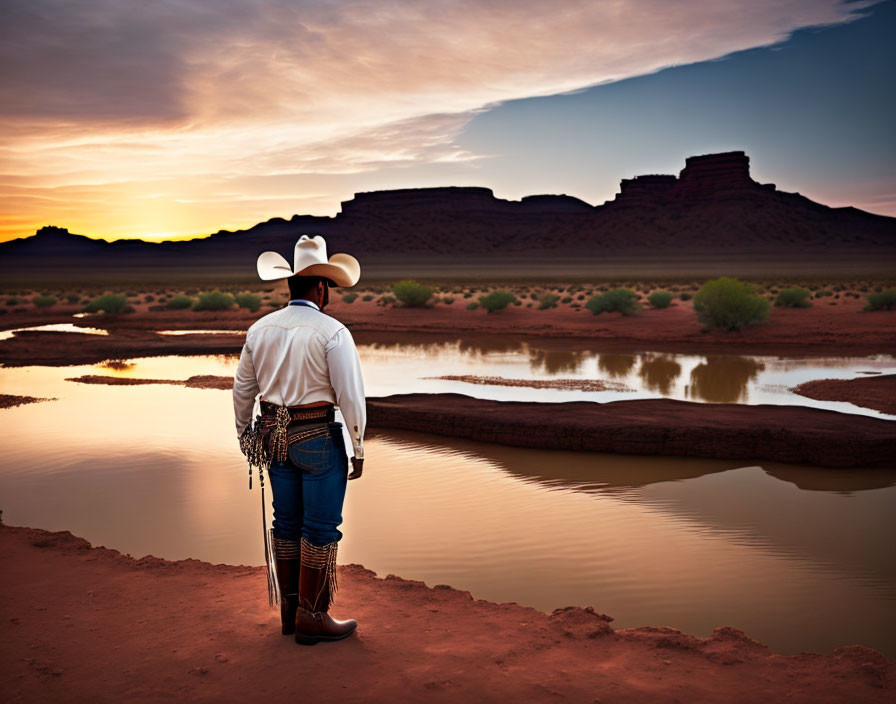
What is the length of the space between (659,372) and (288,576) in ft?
50.8

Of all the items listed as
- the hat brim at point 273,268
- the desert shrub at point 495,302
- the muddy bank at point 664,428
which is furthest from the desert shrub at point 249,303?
the hat brim at point 273,268

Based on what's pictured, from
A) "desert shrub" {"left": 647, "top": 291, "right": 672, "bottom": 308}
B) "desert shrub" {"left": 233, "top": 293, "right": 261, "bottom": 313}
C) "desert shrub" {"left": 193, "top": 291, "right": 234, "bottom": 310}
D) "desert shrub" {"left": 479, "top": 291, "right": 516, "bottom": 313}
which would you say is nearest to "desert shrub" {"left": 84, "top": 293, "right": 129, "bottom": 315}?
"desert shrub" {"left": 193, "top": 291, "right": 234, "bottom": 310}

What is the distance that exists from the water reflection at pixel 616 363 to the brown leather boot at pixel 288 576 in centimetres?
1433

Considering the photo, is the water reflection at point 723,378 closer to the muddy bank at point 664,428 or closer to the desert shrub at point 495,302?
the muddy bank at point 664,428

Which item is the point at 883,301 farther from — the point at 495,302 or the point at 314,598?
the point at 314,598

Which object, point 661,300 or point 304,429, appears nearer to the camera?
point 304,429

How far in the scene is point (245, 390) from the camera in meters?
4.21

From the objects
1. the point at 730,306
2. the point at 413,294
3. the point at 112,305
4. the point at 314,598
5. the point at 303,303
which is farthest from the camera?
the point at 112,305

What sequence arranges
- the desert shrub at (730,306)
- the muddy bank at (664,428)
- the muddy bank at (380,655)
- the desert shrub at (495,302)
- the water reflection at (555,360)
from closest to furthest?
1. the muddy bank at (380,655)
2. the muddy bank at (664,428)
3. the water reflection at (555,360)
4. the desert shrub at (730,306)
5. the desert shrub at (495,302)

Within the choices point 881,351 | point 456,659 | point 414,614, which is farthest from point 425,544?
point 881,351

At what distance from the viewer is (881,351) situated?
2184 cm

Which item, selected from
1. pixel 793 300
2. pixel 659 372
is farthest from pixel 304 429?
pixel 793 300

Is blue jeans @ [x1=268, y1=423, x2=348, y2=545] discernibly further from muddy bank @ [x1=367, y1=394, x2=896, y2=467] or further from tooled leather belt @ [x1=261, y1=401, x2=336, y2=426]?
muddy bank @ [x1=367, y1=394, x2=896, y2=467]

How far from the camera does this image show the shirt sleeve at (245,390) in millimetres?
4160
